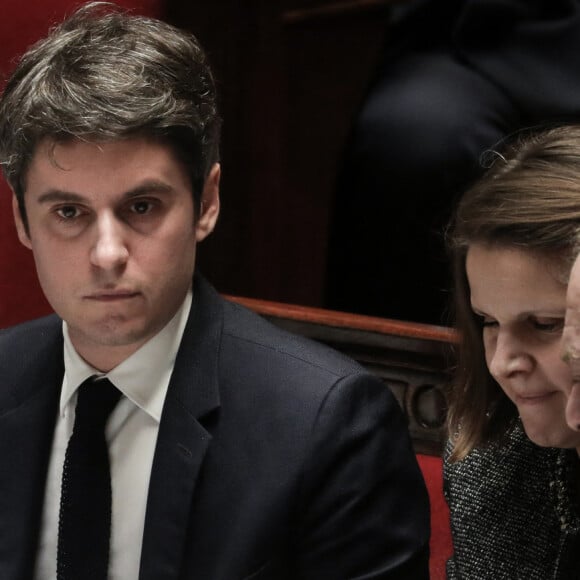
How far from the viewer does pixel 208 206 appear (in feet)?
3.25

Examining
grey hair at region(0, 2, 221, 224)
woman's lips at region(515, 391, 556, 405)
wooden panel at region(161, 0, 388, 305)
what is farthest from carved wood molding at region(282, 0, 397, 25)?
woman's lips at region(515, 391, 556, 405)

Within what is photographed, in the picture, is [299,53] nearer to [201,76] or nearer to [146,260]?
[201,76]

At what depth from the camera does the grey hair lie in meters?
0.88

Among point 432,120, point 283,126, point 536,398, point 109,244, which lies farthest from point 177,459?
point 283,126

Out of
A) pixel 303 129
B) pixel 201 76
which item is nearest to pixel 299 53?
pixel 303 129

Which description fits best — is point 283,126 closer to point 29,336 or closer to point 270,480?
point 29,336

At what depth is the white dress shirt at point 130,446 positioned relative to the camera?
3.08 ft

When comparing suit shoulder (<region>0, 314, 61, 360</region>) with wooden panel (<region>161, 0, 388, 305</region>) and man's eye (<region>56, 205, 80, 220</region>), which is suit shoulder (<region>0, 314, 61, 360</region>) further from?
wooden panel (<region>161, 0, 388, 305</region>)

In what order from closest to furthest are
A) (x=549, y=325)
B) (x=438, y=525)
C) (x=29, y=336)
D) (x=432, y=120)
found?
(x=549, y=325) < (x=29, y=336) < (x=438, y=525) < (x=432, y=120)

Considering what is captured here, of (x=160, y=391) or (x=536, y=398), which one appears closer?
(x=536, y=398)

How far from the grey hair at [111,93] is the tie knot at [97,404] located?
0.15 meters

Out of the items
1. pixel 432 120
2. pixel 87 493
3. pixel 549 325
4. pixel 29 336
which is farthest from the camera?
pixel 432 120

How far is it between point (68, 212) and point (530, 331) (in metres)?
0.35

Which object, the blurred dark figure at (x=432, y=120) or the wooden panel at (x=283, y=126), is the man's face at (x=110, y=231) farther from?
the wooden panel at (x=283, y=126)
